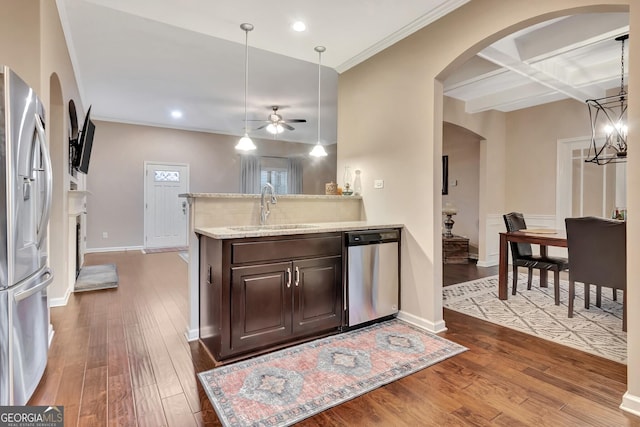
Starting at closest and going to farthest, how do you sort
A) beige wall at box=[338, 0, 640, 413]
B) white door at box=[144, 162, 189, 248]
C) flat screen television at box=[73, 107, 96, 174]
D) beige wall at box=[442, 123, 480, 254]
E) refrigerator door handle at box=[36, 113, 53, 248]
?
1. refrigerator door handle at box=[36, 113, 53, 248]
2. beige wall at box=[338, 0, 640, 413]
3. flat screen television at box=[73, 107, 96, 174]
4. beige wall at box=[442, 123, 480, 254]
5. white door at box=[144, 162, 189, 248]

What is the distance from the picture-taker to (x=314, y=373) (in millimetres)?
2111

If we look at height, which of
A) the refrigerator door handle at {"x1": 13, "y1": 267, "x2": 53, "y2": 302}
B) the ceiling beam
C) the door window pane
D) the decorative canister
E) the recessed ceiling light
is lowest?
the refrigerator door handle at {"x1": 13, "y1": 267, "x2": 53, "y2": 302}

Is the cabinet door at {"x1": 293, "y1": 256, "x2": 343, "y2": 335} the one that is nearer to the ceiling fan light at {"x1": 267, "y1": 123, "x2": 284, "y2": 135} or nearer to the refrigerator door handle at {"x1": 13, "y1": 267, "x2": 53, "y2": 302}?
the refrigerator door handle at {"x1": 13, "y1": 267, "x2": 53, "y2": 302}

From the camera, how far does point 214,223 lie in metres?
2.73

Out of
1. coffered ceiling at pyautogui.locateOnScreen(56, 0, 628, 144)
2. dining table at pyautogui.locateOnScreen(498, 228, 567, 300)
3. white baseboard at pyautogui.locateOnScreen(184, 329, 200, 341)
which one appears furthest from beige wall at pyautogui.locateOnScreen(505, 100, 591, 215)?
white baseboard at pyautogui.locateOnScreen(184, 329, 200, 341)

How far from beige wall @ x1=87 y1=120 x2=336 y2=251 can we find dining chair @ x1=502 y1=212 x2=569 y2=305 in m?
6.39

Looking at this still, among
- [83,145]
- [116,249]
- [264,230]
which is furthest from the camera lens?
[116,249]

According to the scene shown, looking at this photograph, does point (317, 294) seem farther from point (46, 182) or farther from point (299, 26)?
point (299, 26)

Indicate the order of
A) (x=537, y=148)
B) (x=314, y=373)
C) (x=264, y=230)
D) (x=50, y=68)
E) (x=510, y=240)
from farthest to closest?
1. (x=537, y=148)
2. (x=510, y=240)
3. (x=50, y=68)
4. (x=264, y=230)
5. (x=314, y=373)

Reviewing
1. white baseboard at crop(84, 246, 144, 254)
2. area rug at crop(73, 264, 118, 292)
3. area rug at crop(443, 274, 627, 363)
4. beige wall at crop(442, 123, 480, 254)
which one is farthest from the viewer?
white baseboard at crop(84, 246, 144, 254)

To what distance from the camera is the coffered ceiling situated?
2.85 meters

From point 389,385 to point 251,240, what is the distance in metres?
1.29

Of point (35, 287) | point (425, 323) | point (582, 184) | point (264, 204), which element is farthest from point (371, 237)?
point (582, 184)

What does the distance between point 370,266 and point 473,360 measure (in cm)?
104
